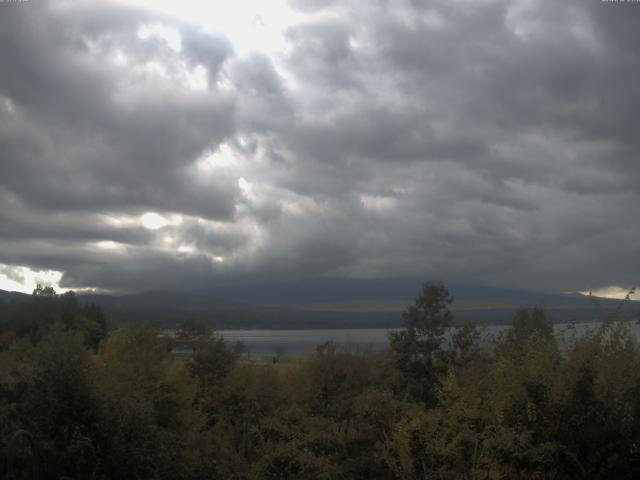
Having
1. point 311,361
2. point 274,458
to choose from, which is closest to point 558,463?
point 274,458

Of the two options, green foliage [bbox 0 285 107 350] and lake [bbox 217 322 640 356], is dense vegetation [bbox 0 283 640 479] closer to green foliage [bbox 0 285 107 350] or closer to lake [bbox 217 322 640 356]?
lake [bbox 217 322 640 356]

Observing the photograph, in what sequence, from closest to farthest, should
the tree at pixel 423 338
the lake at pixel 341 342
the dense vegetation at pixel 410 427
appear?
the dense vegetation at pixel 410 427 < the lake at pixel 341 342 < the tree at pixel 423 338

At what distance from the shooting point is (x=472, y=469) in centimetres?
1321

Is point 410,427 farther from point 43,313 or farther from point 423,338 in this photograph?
point 43,313

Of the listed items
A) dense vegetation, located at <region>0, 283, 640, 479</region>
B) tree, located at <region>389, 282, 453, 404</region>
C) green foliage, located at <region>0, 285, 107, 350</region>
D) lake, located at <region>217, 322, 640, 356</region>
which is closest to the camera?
dense vegetation, located at <region>0, 283, 640, 479</region>

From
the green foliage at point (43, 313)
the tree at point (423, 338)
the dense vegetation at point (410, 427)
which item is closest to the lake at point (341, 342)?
the dense vegetation at point (410, 427)

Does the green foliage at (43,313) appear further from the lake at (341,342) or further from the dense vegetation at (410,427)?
the dense vegetation at (410,427)

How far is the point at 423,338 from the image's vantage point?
145ft

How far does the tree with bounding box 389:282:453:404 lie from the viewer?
41.6 m

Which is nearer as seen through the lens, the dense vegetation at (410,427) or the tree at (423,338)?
the dense vegetation at (410,427)

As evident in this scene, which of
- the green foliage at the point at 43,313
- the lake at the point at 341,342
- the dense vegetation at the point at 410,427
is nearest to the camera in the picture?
the dense vegetation at the point at 410,427

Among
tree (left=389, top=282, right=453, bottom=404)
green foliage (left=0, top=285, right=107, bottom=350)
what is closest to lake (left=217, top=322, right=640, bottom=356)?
tree (left=389, top=282, right=453, bottom=404)

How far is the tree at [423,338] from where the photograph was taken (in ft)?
136

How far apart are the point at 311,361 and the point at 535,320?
752 inches
